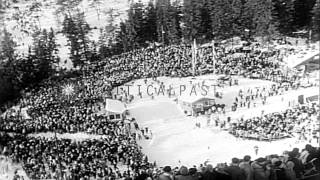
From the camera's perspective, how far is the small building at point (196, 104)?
34719 millimetres

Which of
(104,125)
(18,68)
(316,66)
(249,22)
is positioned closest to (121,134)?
(104,125)

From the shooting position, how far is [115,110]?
34531 mm

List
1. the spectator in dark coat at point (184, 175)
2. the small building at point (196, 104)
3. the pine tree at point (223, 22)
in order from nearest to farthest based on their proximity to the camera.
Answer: the spectator in dark coat at point (184, 175), the small building at point (196, 104), the pine tree at point (223, 22)

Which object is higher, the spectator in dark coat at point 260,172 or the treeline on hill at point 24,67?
the spectator in dark coat at point 260,172

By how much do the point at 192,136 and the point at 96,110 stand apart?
8.05 meters

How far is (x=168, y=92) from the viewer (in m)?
39.3

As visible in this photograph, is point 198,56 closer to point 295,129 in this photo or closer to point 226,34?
point 226,34

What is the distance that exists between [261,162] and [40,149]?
56.4 feet

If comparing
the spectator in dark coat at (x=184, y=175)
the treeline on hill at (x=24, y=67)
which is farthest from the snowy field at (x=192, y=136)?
the spectator in dark coat at (x=184, y=175)

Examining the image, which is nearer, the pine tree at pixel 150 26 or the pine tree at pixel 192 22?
the pine tree at pixel 192 22

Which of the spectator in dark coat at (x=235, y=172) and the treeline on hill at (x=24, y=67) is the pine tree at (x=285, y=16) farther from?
the spectator in dark coat at (x=235, y=172)

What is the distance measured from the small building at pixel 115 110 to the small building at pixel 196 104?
415cm

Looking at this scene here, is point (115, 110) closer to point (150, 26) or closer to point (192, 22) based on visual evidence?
point (192, 22)

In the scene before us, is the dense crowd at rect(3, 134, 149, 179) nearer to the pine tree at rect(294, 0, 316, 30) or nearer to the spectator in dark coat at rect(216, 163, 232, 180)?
the spectator in dark coat at rect(216, 163, 232, 180)
